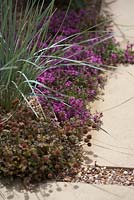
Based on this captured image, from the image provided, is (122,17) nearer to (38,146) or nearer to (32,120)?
(32,120)

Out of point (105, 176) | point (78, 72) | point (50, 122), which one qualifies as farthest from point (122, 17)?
point (105, 176)

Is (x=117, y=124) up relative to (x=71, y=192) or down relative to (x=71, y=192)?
up

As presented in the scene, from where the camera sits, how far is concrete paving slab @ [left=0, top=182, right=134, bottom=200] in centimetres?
251

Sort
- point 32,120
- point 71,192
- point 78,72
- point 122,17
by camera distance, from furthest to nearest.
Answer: point 122,17 → point 78,72 → point 32,120 → point 71,192

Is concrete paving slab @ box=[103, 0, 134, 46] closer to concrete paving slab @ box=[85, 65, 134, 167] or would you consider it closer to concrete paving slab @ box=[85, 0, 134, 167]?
concrete paving slab @ box=[85, 0, 134, 167]

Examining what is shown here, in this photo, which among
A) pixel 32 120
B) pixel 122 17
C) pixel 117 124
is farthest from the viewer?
pixel 122 17

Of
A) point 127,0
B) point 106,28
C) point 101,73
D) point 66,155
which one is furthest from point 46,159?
point 127,0

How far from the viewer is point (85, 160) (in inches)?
110

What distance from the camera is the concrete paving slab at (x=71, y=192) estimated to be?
8.23 feet

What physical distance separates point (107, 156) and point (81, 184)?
11.1 inches

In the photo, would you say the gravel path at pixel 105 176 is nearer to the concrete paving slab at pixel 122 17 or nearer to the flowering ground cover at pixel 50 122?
the flowering ground cover at pixel 50 122

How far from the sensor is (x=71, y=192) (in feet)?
8.37

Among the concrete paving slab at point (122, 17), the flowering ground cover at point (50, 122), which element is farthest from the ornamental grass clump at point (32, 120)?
the concrete paving slab at point (122, 17)

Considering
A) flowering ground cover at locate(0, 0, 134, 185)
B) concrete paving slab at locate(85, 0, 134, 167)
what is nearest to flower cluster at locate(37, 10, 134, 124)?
flowering ground cover at locate(0, 0, 134, 185)
